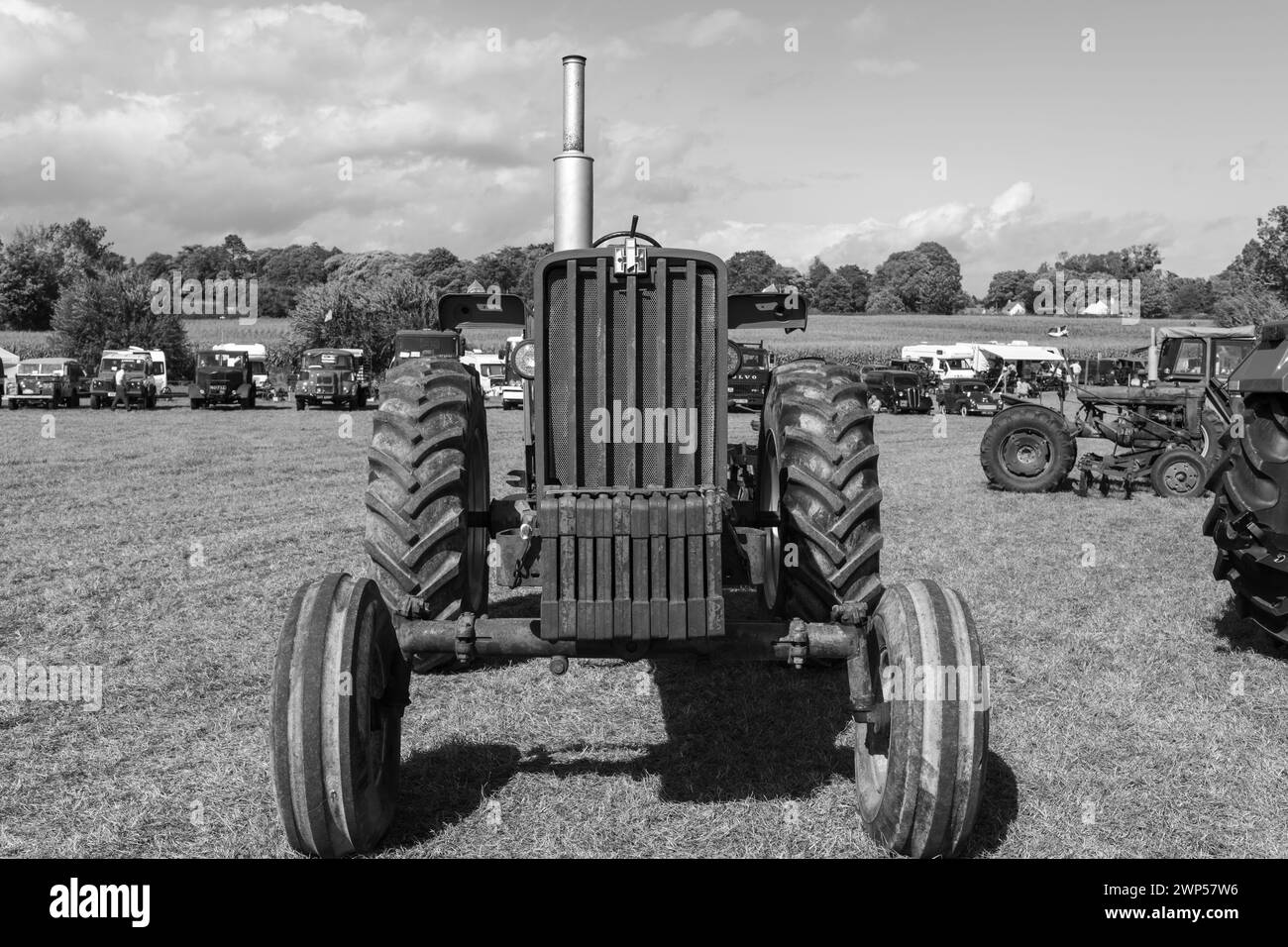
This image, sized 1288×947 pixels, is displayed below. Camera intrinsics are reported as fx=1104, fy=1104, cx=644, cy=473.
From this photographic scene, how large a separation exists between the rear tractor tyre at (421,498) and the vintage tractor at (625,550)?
1cm

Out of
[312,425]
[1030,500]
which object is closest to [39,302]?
[312,425]

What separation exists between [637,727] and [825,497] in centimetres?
160

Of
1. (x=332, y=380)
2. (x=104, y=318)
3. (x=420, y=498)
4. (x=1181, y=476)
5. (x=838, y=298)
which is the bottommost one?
(x=1181, y=476)

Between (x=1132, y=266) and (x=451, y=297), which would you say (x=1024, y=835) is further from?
(x=1132, y=266)

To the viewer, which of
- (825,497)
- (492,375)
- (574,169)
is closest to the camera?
(825,497)

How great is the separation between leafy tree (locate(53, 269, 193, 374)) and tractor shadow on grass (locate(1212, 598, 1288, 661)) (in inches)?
2139

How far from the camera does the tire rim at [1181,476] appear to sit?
1458 cm

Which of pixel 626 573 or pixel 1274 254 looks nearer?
pixel 626 573

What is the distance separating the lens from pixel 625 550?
13.0 feet

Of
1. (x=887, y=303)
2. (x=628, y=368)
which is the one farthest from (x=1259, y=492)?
(x=887, y=303)

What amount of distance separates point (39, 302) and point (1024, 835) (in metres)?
83.4

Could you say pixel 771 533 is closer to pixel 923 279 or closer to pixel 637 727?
pixel 637 727

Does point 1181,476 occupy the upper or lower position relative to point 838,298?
lower

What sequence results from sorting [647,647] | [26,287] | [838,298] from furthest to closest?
[838,298] → [26,287] → [647,647]
